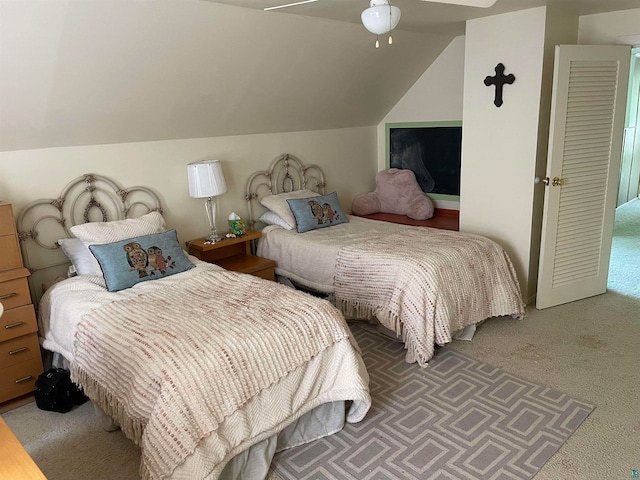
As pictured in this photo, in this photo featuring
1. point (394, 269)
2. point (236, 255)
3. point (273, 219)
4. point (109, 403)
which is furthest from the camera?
point (273, 219)

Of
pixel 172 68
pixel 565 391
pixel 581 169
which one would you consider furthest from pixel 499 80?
pixel 172 68

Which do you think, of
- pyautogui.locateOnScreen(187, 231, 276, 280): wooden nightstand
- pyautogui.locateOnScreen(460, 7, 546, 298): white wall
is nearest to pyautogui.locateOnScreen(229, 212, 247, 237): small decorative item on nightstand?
pyautogui.locateOnScreen(187, 231, 276, 280): wooden nightstand

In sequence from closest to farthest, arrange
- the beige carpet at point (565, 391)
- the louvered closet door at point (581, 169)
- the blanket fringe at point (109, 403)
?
the blanket fringe at point (109, 403), the beige carpet at point (565, 391), the louvered closet door at point (581, 169)

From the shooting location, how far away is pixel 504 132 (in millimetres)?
3672

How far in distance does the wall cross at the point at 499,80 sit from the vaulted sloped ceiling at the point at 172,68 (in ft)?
2.56

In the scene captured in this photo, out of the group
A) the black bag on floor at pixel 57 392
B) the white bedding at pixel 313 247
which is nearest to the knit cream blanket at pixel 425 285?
the white bedding at pixel 313 247

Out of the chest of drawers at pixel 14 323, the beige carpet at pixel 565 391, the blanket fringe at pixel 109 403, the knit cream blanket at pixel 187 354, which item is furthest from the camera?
the chest of drawers at pixel 14 323

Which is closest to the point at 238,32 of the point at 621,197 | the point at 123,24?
the point at 123,24

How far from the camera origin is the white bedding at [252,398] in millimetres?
1933

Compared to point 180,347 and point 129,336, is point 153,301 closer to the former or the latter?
point 129,336

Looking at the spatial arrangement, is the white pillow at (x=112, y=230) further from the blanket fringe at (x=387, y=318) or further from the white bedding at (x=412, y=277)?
the blanket fringe at (x=387, y=318)

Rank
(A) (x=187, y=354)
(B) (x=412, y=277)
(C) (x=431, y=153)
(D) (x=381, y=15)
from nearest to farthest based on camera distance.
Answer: (A) (x=187, y=354), (D) (x=381, y=15), (B) (x=412, y=277), (C) (x=431, y=153)

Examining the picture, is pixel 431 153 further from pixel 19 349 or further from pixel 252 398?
pixel 19 349

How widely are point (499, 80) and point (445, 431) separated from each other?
98.6 inches
